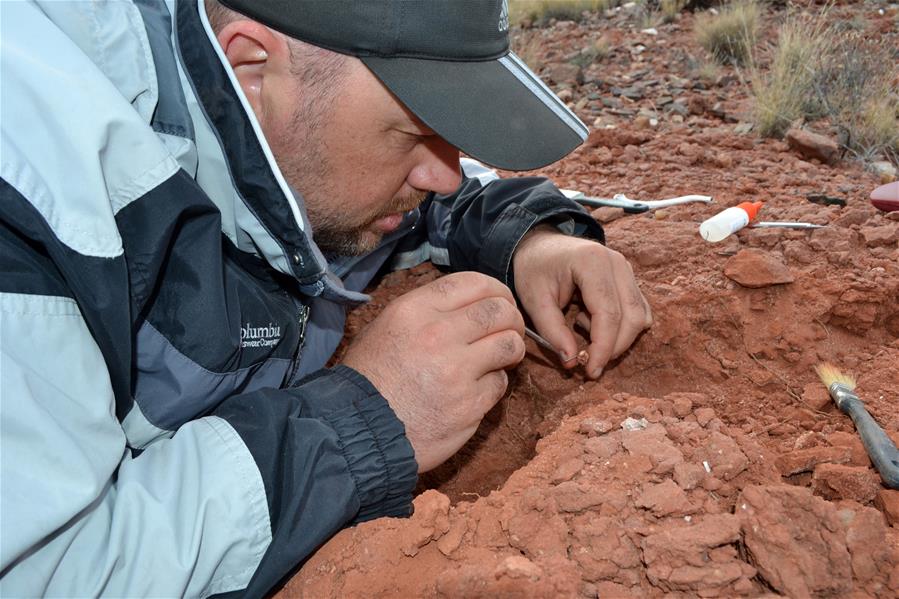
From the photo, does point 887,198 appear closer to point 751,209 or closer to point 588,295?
point 751,209

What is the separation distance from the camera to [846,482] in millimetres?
1346

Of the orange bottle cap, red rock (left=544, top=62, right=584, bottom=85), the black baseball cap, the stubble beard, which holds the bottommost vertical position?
red rock (left=544, top=62, right=584, bottom=85)

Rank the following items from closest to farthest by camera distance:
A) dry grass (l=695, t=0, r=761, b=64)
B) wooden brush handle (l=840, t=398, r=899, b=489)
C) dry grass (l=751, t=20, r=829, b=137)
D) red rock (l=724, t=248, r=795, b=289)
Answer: wooden brush handle (l=840, t=398, r=899, b=489), red rock (l=724, t=248, r=795, b=289), dry grass (l=751, t=20, r=829, b=137), dry grass (l=695, t=0, r=761, b=64)

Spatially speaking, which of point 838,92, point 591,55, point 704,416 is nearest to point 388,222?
point 704,416

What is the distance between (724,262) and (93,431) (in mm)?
1798

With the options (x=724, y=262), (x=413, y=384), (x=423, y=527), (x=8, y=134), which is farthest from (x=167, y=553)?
(x=724, y=262)

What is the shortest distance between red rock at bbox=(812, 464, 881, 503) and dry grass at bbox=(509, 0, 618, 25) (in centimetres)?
710

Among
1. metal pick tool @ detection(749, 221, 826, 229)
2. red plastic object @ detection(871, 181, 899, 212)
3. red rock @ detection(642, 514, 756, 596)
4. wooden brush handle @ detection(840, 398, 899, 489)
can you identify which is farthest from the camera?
red plastic object @ detection(871, 181, 899, 212)

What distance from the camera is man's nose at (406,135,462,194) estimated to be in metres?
1.64

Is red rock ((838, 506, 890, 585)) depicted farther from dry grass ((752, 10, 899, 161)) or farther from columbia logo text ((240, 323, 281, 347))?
dry grass ((752, 10, 899, 161))

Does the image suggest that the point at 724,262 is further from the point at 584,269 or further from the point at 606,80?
the point at 606,80

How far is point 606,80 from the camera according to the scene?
5.34m

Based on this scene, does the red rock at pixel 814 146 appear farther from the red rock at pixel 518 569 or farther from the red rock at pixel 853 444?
the red rock at pixel 518 569

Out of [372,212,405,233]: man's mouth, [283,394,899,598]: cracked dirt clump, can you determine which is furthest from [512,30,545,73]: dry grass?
[283,394,899,598]: cracked dirt clump
